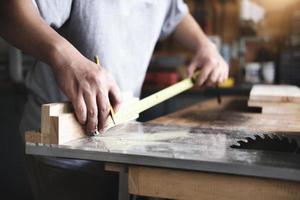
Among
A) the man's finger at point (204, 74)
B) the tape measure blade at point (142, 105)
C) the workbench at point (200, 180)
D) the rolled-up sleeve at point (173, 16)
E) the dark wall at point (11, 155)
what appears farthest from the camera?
the dark wall at point (11, 155)

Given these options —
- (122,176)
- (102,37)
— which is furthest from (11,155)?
(122,176)

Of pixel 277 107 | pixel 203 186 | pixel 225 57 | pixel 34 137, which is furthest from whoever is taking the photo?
pixel 225 57

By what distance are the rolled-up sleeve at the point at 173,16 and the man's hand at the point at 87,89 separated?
0.70 metres

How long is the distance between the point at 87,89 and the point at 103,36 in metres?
0.31

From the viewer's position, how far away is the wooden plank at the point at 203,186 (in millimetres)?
578

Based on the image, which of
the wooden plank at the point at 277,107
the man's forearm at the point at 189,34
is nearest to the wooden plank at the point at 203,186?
the wooden plank at the point at 277,107

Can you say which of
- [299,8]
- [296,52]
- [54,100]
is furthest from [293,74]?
[54,100]

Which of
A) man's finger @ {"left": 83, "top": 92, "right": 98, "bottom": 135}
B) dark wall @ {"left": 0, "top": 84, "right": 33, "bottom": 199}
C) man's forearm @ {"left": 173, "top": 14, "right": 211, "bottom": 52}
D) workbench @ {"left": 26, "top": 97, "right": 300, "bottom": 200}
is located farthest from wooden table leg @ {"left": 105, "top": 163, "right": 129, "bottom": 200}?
dark wall @ {"left": 0, "top": 84, "right": 33, "bottom": 199}

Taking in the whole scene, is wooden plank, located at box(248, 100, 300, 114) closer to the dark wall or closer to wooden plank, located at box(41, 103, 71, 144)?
wooden plank, located at box(41, 103, 71, 144)

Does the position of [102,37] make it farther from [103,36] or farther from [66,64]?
[66,64]

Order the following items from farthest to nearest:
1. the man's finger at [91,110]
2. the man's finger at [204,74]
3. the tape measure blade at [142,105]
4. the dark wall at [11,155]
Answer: the dark wall at [11,155] < the man's finger at [204,74] < the tape measure blade at [142,105] < the man's finger at [91,110]

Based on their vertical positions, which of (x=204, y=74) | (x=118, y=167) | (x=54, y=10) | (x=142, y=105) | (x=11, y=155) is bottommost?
(x=11, y=155)

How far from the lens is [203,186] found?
61 centimetres

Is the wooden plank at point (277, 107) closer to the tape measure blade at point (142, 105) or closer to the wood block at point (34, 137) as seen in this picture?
the tape measure blade at point (142, 105)
